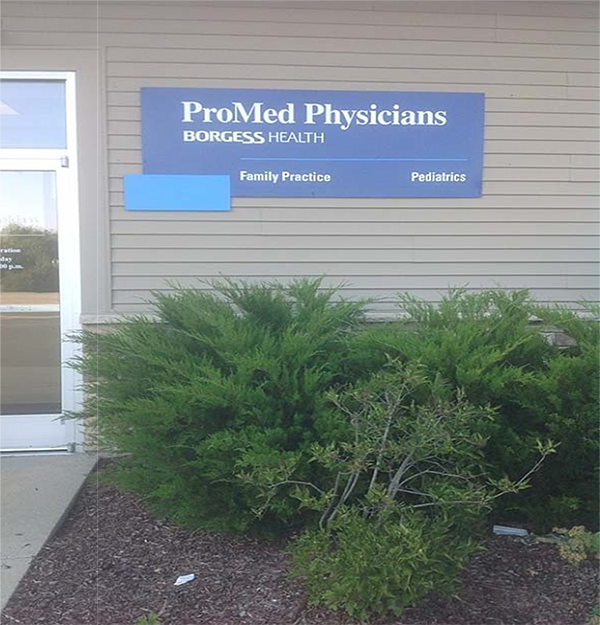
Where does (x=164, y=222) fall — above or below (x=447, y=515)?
above

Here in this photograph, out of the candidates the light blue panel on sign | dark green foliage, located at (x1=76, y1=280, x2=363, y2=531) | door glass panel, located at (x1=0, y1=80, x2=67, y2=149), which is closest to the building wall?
the light blue panel on sign

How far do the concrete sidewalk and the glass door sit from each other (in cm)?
26

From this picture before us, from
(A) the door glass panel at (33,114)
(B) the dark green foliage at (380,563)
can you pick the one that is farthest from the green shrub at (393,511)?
(A) the door glass panel at (33,114)

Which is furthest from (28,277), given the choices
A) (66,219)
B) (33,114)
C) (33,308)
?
(33,114)

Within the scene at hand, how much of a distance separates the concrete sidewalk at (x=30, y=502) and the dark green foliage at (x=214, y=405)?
1.98ft

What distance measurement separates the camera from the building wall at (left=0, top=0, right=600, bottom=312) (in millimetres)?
5098

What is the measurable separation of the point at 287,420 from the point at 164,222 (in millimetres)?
2274

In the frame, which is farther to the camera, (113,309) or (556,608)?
(113,309)

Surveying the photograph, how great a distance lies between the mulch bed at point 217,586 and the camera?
9.73 ft

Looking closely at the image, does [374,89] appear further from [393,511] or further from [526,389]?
[393,511]

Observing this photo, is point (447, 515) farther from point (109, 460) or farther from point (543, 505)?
point (109, 460)

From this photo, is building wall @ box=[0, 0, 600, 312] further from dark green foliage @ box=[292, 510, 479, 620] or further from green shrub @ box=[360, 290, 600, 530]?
dark green foliage @ box=[292, 510, 479, 620]

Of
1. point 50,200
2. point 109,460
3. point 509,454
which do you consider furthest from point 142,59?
point 509,454

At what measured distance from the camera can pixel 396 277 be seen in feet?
17.7
